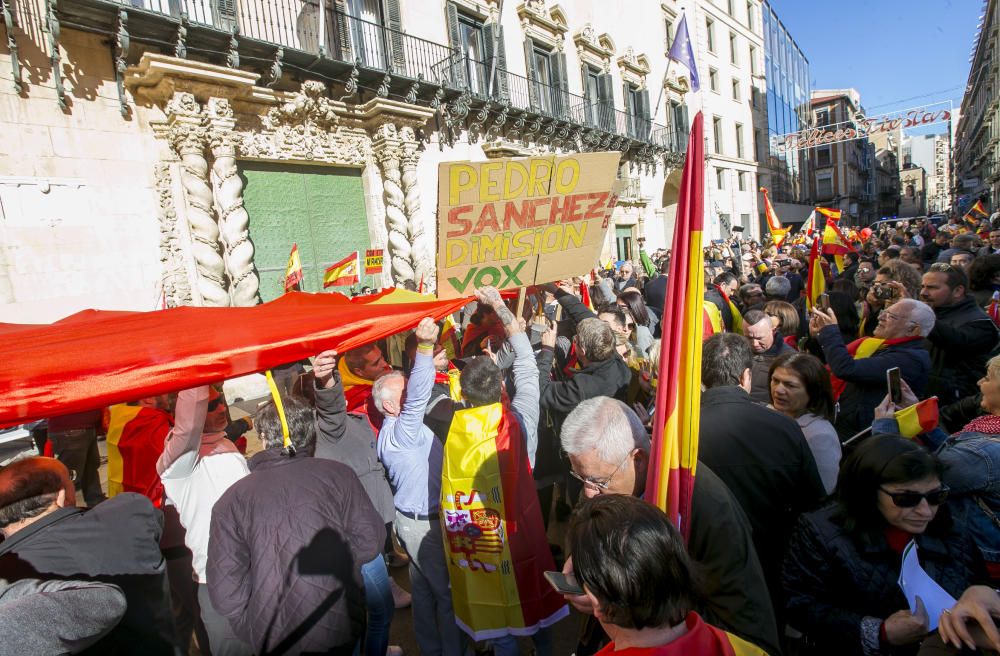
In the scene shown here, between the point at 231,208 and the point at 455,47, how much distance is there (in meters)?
7.22

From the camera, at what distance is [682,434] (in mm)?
1595

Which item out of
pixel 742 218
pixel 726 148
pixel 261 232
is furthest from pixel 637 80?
pixel 261 232

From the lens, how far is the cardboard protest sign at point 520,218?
8.75 feet

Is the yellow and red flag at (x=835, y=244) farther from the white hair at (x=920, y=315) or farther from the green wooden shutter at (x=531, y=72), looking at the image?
the green wooden shutter at (x=531, y=72)

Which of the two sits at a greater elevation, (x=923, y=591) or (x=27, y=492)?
(x=27, y=492)

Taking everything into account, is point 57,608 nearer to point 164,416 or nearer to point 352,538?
point 352,538

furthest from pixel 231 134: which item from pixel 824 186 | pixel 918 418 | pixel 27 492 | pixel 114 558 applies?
pixel 824 186

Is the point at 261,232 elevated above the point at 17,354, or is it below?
above

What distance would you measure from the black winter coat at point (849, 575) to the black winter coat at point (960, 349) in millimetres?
2067

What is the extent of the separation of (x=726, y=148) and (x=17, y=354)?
2963cm

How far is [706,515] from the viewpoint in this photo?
5.37 ft

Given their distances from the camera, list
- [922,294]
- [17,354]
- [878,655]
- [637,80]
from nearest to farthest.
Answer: [878,655] → [17,354] → [922,294] → [637,80]

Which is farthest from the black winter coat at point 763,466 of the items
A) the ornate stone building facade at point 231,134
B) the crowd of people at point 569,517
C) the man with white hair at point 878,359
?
the ornate stone building facade at point 231,134

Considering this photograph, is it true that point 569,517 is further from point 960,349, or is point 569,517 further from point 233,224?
point 233,224
